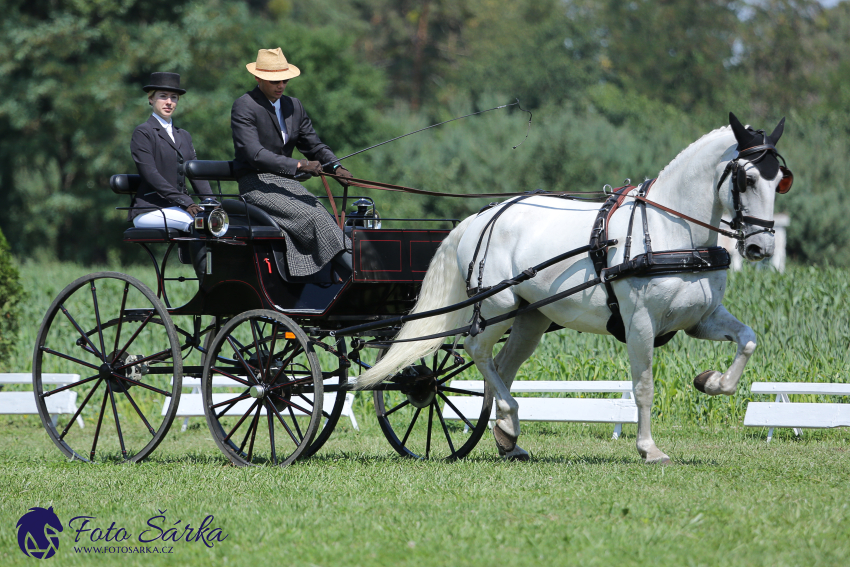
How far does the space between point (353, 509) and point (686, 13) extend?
46.1 meters

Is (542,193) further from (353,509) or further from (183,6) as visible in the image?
(183,6)

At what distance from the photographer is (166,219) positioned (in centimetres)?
696

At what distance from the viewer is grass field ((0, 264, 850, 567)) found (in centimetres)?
404

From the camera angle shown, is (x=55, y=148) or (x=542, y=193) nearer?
(x=542, y=193)

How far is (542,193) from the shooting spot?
6836mm

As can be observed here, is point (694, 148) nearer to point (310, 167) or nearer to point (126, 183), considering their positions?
point (310, 167)

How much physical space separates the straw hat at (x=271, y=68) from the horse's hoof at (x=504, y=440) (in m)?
2.92

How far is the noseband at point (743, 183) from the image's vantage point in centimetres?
541

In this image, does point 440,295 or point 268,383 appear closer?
point 268,383

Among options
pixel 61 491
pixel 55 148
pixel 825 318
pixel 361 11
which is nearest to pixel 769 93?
pixel 361 11

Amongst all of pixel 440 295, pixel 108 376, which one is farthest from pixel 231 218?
pixel 440 295

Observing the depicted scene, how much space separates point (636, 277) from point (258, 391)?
268 centimetres

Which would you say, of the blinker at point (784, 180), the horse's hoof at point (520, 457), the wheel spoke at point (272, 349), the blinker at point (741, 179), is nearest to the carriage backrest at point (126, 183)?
the wheel spoke at point (272, 349)

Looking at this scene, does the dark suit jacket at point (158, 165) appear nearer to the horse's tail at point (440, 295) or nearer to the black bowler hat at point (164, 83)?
the black bowler hat at point (164, 83)
